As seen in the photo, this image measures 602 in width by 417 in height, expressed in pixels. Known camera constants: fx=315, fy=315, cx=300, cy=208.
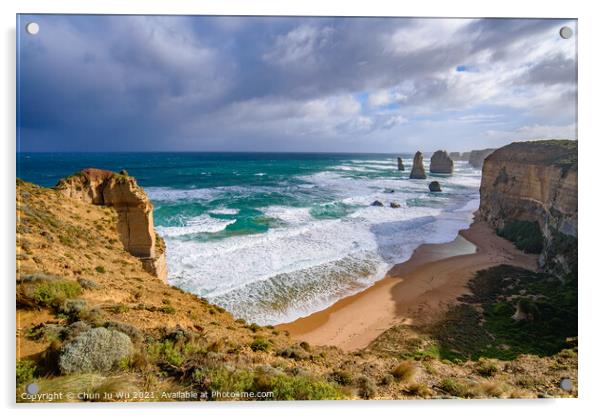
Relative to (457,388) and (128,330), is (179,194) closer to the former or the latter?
(128,330)

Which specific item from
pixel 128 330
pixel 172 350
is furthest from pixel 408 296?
pixel 128 330

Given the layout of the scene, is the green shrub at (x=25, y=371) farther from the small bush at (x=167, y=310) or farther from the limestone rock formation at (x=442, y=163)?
the limestone rock formation at (x=442, y=163)

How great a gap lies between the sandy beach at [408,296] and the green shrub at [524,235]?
1.80 ft

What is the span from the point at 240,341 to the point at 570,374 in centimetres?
601

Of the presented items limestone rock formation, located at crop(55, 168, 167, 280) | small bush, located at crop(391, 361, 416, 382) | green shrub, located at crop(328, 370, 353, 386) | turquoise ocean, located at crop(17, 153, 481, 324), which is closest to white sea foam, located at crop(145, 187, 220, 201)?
turquoise ocean, located at crop(17, 153, 481, 324)

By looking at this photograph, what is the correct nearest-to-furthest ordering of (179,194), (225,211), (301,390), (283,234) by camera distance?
(301,390), (283,234), (225,211), (179,194)

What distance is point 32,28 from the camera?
213 inches

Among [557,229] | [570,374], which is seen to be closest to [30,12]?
[570,374]

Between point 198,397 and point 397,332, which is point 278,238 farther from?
point 198,397

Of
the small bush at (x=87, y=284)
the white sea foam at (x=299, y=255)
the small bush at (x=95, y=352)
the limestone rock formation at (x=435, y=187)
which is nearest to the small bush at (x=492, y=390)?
the small bush at (x=95, y=352)

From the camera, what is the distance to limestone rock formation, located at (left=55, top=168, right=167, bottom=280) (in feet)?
30.9

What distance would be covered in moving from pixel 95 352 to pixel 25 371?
1.16 m

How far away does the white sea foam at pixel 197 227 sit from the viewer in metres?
20.8

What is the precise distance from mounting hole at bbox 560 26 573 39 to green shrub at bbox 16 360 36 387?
1041 centimetres
